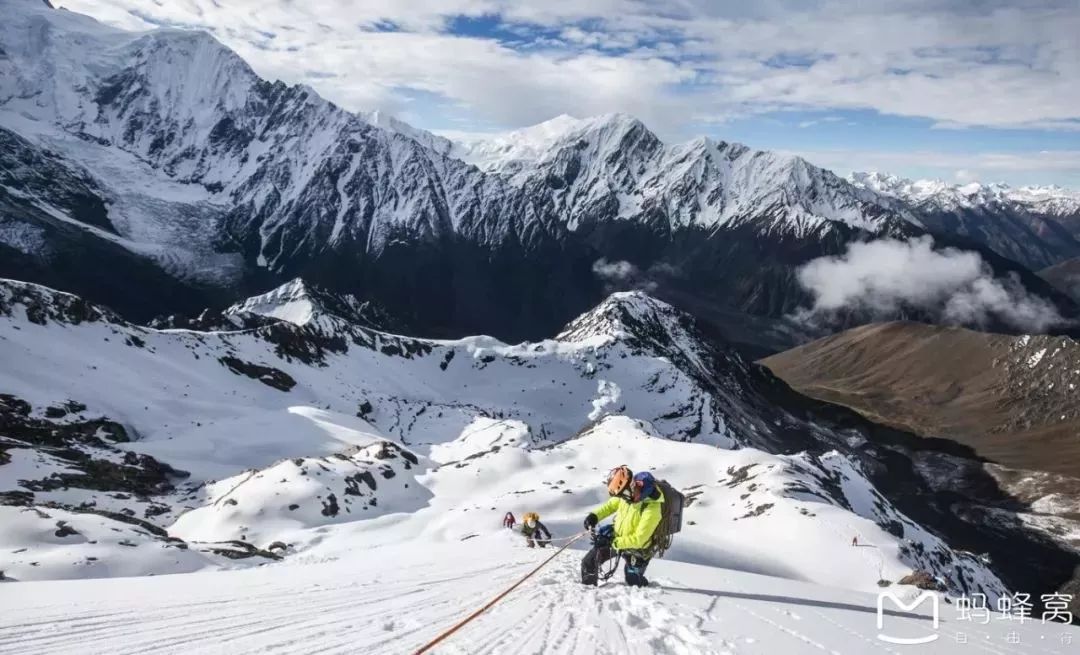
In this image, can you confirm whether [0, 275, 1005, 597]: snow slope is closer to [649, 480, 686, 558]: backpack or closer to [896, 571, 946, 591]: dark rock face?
[896, 571, 946, 591]: dark rock face

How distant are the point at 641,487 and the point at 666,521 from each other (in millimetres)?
1014

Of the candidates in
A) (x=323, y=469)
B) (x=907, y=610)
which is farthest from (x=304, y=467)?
(x=907, y=610)

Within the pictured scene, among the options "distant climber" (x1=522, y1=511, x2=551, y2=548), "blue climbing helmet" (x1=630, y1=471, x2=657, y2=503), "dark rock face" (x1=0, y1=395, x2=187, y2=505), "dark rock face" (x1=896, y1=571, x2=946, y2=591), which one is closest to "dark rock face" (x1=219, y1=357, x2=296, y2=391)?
"dark rock face" (x1=0, y1=395, x2=187, y2=505)

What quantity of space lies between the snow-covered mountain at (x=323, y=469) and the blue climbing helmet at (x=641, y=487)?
77.3 ft

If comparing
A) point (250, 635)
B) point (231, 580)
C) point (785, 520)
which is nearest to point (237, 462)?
point (785, 520)

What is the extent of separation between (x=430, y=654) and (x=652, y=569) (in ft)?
33.7

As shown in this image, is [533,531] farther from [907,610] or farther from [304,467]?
[304,467]

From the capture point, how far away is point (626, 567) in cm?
1513

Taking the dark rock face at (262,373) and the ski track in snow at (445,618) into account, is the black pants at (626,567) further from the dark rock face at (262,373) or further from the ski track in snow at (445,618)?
the dark rock face at (262,373)

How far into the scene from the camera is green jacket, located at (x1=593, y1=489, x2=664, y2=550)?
1417 cm

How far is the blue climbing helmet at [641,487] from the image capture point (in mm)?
14188

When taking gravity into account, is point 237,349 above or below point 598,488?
above

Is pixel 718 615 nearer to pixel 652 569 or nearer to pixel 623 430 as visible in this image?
pixel 652 569

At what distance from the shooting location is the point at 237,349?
423ft
